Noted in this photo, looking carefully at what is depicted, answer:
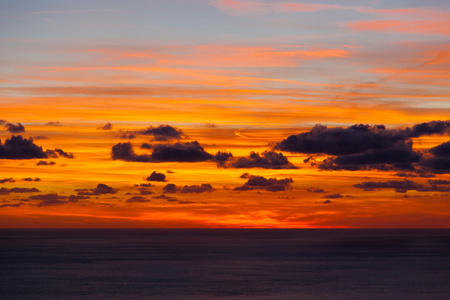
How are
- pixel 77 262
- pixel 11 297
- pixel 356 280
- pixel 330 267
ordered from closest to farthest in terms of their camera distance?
1. pixel 11 297
2. pixel 356 280
3. pixel 330 267
4. pixel 77 262

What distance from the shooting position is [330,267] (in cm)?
15000

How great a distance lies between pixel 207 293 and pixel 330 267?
190 feet

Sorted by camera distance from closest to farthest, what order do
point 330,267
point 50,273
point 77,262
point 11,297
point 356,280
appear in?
1. point 11,297
2. point 356,280
3. point 50,273
4. point 330,267
5. point 77,262

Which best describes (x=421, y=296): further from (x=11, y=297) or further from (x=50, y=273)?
(x=50, y=273)

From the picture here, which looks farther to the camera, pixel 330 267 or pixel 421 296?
pixel 330 267

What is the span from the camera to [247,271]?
456 feet

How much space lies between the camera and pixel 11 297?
94688mm

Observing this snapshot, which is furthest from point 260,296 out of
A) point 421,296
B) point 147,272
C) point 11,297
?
point 147,272

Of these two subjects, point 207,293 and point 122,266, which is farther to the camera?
point 122,266

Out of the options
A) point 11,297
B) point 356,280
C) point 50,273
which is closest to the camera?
point 11,297

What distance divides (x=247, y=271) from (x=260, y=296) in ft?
143

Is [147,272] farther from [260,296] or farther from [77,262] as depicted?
[260,296]

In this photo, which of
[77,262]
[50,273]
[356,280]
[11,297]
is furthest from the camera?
[77,262]

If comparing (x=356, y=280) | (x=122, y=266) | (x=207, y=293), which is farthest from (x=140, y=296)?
(x=122, y=266)
